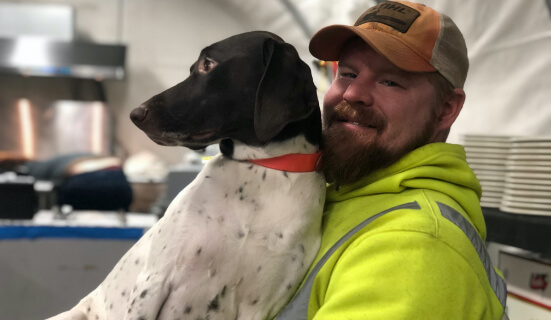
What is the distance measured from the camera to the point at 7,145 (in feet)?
20.9

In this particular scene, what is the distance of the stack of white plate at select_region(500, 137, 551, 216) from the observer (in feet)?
5.66

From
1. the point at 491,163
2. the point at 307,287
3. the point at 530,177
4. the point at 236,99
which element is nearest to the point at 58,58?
the point at 491,163

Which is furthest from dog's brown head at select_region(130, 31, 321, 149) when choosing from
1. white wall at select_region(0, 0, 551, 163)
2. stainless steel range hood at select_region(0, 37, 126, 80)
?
stainless steel range hood at select_region(0, 37, 126, 80)

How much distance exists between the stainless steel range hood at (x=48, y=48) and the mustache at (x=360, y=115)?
5.21 metres

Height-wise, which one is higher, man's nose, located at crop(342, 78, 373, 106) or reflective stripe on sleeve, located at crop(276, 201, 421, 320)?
man's nose, located at crop(342, 78, 373, 106)

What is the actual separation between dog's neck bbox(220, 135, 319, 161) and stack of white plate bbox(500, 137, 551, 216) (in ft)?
3.15

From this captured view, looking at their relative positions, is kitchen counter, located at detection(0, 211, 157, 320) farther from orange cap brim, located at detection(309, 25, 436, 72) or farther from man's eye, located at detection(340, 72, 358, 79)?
orange cap brim, located at detection(309, 25, 436, 72)

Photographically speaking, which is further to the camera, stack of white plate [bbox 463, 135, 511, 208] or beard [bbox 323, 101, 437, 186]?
→ stack of white plate [bbox 463, 135, 511, 208]

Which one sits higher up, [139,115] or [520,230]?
[139,115]

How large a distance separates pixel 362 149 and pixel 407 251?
34 cm

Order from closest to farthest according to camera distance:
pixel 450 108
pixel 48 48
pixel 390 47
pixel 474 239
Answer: pixel 474 239 < pixel 390 47 < pixel 450 108 < pixel 48 48

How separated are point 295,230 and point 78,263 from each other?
95.9 inches

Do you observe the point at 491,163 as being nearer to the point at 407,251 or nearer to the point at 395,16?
the point at 395,16

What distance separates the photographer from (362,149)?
3.88 ft
